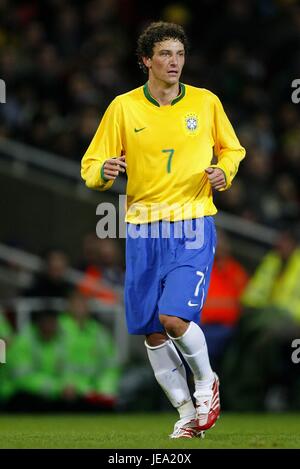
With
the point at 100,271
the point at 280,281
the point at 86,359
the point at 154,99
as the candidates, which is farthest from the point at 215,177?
the point at 100,271

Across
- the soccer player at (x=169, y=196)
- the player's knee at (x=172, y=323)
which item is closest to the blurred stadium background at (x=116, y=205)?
the soccer player at (x=169, y=196)

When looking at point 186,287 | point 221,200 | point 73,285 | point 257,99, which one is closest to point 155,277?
point 186,287

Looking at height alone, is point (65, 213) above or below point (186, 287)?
above

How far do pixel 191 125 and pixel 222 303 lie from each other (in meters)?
5.38

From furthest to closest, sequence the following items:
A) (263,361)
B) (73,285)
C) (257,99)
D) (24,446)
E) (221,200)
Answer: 1. (257,99)
2. (221,200)
3. (73,285)
4. (263,361)
5. (24,446)

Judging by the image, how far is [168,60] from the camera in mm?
8484

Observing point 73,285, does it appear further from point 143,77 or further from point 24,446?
point 24,446

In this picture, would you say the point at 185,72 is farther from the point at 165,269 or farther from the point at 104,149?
the point at 165,269

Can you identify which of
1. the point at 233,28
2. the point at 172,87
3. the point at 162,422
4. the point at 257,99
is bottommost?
the point at 162,422

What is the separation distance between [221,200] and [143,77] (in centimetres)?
276

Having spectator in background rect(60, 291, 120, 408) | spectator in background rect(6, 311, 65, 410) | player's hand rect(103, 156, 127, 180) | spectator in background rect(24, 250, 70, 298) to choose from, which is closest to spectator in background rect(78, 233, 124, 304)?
spectator in background rect(24, 250, 70, 298)

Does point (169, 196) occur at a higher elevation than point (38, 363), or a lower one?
higher

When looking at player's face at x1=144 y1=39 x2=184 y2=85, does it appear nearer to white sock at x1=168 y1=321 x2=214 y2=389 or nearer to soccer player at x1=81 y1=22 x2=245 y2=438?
soccer player at x1=81 y1=22 x2=245 y2=438

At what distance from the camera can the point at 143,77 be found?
703 inches
